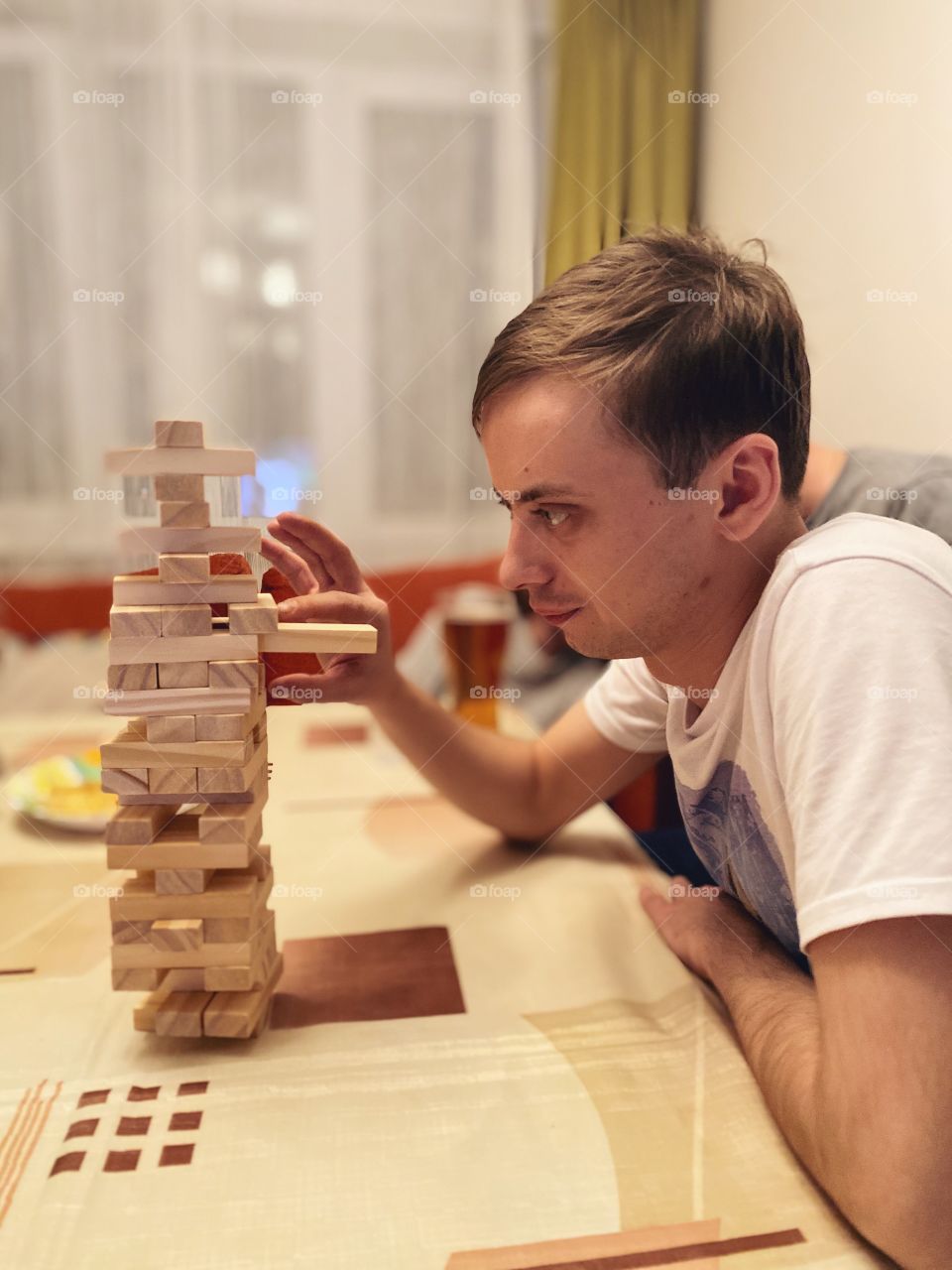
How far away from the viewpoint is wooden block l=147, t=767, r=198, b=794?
2.02 ft

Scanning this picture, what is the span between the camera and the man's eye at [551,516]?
0.62 m

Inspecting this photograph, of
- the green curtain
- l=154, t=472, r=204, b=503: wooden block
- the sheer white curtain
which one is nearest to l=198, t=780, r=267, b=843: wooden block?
l=154, t=472, r=204, b=503: wooden block

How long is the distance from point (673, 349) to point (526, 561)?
0.18 meters

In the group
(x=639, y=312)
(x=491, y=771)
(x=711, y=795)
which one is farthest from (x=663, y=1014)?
(x=639, y=312)

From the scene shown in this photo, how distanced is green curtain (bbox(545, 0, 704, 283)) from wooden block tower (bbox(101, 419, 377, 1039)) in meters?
0.35

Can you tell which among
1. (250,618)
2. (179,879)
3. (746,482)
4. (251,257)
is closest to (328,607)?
Result: (250,618)

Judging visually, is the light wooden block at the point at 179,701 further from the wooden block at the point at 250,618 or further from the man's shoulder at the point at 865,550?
the man's shoulder at the point at 865,550

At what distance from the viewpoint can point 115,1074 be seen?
60 cm

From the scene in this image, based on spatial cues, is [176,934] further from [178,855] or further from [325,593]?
[325,593]

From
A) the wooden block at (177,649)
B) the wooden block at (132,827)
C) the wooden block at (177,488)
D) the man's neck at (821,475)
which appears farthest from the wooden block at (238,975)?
the man's neck at (821,475)

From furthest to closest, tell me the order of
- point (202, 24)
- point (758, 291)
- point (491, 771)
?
point (202, 24) → point (491, 771) → point (758, 291)

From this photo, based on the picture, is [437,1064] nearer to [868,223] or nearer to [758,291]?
[758,291]

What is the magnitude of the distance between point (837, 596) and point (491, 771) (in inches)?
18.8

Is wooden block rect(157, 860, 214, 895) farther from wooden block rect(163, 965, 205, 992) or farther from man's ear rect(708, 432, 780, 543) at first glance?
man's ear rect(708, 432, 780, 543)
